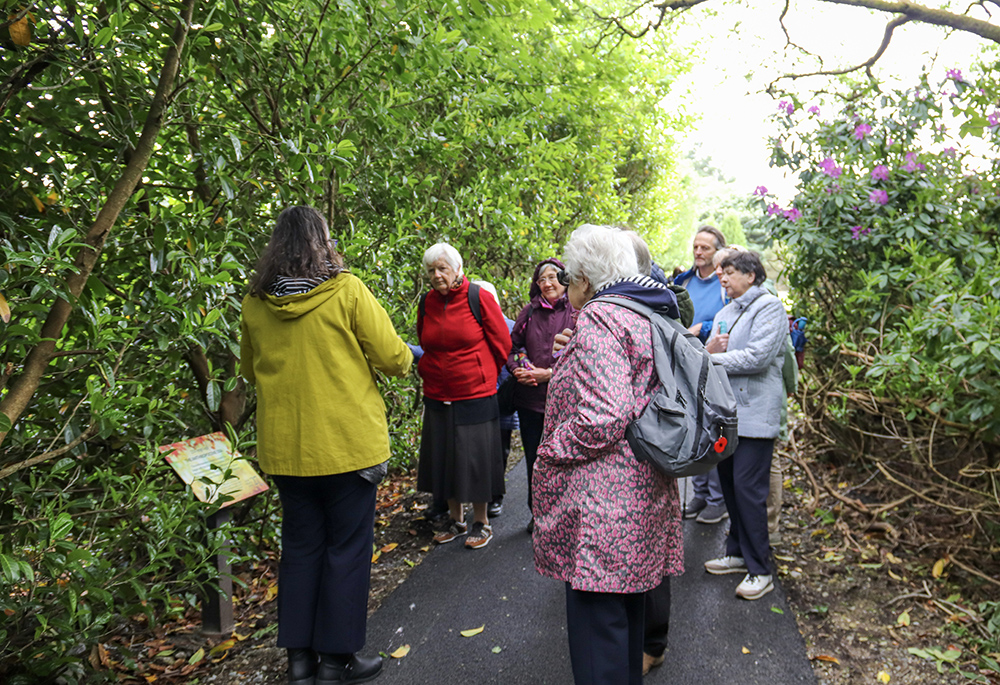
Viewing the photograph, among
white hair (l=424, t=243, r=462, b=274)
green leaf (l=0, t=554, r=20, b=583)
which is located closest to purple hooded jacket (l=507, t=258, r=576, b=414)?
white hair (l=424, t=243, r=462, b=274)

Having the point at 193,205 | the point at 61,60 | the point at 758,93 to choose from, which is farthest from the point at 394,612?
the point at 758,93

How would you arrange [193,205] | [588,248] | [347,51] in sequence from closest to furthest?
[588,248]
[193,205]
[347,51]

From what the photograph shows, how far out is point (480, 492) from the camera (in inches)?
185

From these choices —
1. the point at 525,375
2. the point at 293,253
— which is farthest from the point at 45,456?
the point at 525,375

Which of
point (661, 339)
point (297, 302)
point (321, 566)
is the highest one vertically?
point (297, 302)

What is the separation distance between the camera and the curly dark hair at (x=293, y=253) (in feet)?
9.14

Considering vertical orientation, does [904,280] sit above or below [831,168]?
below

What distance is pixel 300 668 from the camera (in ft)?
9.88

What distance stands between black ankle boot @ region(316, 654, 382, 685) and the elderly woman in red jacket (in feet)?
5.03

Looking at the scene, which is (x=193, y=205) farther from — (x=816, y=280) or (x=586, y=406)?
(x=816, y=280)

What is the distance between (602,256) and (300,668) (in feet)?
7.51

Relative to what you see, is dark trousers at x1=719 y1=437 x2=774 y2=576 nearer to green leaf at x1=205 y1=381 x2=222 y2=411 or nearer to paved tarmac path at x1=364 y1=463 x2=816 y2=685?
paved tarmac path at x1=364 y1=463 x2=816 y2=685

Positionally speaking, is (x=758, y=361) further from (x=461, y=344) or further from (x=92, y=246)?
(x=92, y=246)

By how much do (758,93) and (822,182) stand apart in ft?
5.30
